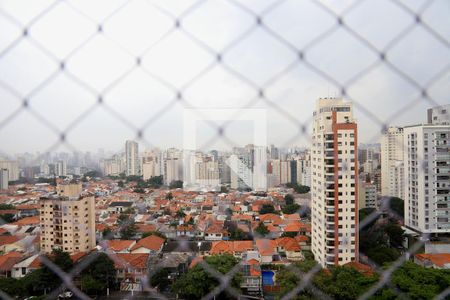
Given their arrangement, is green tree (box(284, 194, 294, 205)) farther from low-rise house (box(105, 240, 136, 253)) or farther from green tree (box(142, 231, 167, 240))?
low-rise house (box(105, 240, 136, 253))

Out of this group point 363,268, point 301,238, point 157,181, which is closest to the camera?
point 157,181

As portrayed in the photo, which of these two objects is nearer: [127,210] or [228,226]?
[127,210]

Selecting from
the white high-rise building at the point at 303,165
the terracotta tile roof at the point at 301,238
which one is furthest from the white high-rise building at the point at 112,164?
the terracotta tile roof at the point at 301,238

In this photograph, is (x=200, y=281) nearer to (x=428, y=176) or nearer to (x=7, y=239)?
(x=428, y=176)

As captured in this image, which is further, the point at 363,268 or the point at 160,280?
the point at 160,280

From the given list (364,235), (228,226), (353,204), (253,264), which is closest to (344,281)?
(353,204)

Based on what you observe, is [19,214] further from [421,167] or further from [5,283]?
[421,167]

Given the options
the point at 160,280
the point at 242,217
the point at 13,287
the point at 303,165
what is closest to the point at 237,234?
the point at 242,217
